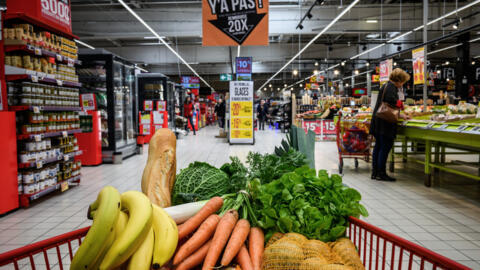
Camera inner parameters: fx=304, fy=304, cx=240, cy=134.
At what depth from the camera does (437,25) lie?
14.2 metres

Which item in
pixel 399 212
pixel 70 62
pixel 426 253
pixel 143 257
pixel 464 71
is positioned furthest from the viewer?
pixel 464 71

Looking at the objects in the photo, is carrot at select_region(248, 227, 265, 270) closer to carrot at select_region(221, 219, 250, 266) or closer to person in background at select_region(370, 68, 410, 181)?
carrot at select_region(221, 219, 250, 266)

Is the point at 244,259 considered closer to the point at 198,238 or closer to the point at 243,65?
the point at 198,238

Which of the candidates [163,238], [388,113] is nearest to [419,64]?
[388,113]

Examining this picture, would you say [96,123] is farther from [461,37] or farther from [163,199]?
[461,37]

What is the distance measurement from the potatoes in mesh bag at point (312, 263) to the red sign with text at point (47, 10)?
4.65 meters

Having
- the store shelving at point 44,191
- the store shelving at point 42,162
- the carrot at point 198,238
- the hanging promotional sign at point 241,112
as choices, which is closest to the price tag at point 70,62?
the store shelving at point 42,162

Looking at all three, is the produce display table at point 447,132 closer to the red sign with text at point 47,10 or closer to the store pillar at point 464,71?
the red sign with text at point 47,10

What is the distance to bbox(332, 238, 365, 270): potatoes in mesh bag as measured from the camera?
0.95 metres

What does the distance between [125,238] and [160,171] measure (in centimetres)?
64

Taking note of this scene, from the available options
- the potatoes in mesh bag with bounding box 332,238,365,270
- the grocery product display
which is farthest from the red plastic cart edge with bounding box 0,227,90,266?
the potatoes in mesh bag with bounding box 332,238,365,270

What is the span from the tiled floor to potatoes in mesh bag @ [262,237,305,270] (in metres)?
2.19

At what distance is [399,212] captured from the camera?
3.58 m

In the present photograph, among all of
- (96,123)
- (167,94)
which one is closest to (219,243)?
(96,123)
